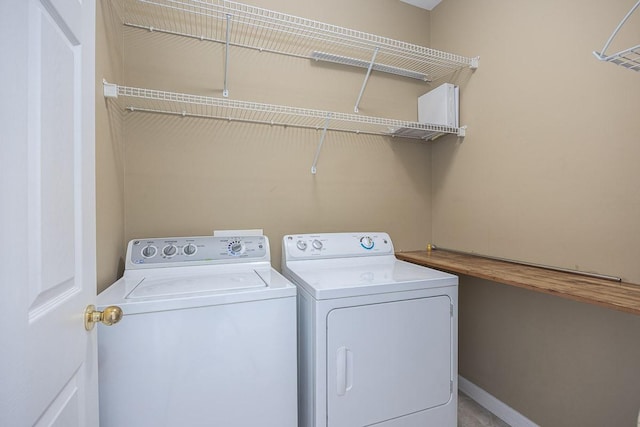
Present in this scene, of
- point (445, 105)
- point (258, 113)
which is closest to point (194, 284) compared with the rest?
point (258, 113)

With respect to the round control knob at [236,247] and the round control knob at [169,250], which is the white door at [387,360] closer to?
Result: the round control knob at [236,247]

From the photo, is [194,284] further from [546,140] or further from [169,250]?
[546,140]

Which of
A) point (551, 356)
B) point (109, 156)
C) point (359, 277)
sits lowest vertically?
point (551, 356)

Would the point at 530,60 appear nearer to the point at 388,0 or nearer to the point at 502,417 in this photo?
the point at 388,0

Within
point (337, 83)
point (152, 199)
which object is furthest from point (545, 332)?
point (152, 199)

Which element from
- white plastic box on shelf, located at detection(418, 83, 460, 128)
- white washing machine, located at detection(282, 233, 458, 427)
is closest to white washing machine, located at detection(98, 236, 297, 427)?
white washing machine, located at detection(282, 233, 458, 427)

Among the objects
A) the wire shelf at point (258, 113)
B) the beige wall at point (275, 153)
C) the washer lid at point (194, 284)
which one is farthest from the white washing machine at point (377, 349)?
the wire shelf at point (258, 113)

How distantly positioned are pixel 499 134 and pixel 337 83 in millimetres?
1137

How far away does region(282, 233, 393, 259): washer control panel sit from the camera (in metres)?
1.80

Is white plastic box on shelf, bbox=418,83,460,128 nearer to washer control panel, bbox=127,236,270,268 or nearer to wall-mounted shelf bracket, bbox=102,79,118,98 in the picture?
washer control panel, bbox=127,236,270,268

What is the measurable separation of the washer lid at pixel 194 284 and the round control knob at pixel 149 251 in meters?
0.14

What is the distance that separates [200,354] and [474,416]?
1760 mm

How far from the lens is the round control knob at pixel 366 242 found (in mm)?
1968

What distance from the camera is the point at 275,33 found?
192cm
